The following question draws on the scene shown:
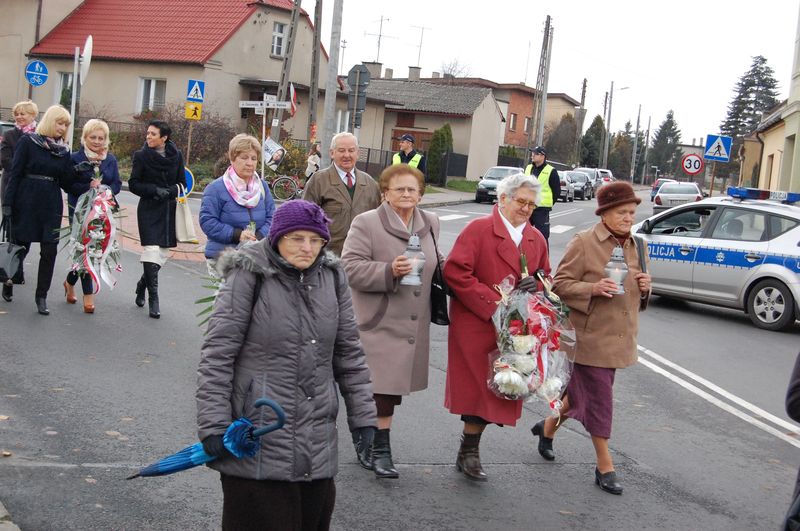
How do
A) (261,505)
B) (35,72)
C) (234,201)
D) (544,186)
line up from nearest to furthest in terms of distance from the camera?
(261,505), (234,201), (544,186), (35,72)

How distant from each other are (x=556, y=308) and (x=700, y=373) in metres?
4.97

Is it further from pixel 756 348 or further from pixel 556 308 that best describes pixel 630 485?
pixel 756 348

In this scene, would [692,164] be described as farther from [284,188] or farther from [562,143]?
[562,143]

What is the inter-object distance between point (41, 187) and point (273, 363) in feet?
21.2

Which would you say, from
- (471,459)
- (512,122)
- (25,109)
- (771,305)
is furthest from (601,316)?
(512,122)

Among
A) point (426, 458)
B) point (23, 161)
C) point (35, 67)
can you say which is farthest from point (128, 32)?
point (426, 458)

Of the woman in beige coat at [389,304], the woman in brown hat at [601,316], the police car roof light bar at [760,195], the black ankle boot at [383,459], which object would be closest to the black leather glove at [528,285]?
the woman in brown hat at [601,316]

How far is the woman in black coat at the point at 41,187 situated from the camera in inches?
361

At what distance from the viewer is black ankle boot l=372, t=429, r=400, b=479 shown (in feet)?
19.0

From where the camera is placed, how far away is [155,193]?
9.39 m


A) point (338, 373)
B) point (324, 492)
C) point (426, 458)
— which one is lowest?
point (426, 458)

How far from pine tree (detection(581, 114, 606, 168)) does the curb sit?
96.8m

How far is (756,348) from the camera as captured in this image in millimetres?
11602

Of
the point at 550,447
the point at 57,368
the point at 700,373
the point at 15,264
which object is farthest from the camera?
the point at 700,373
